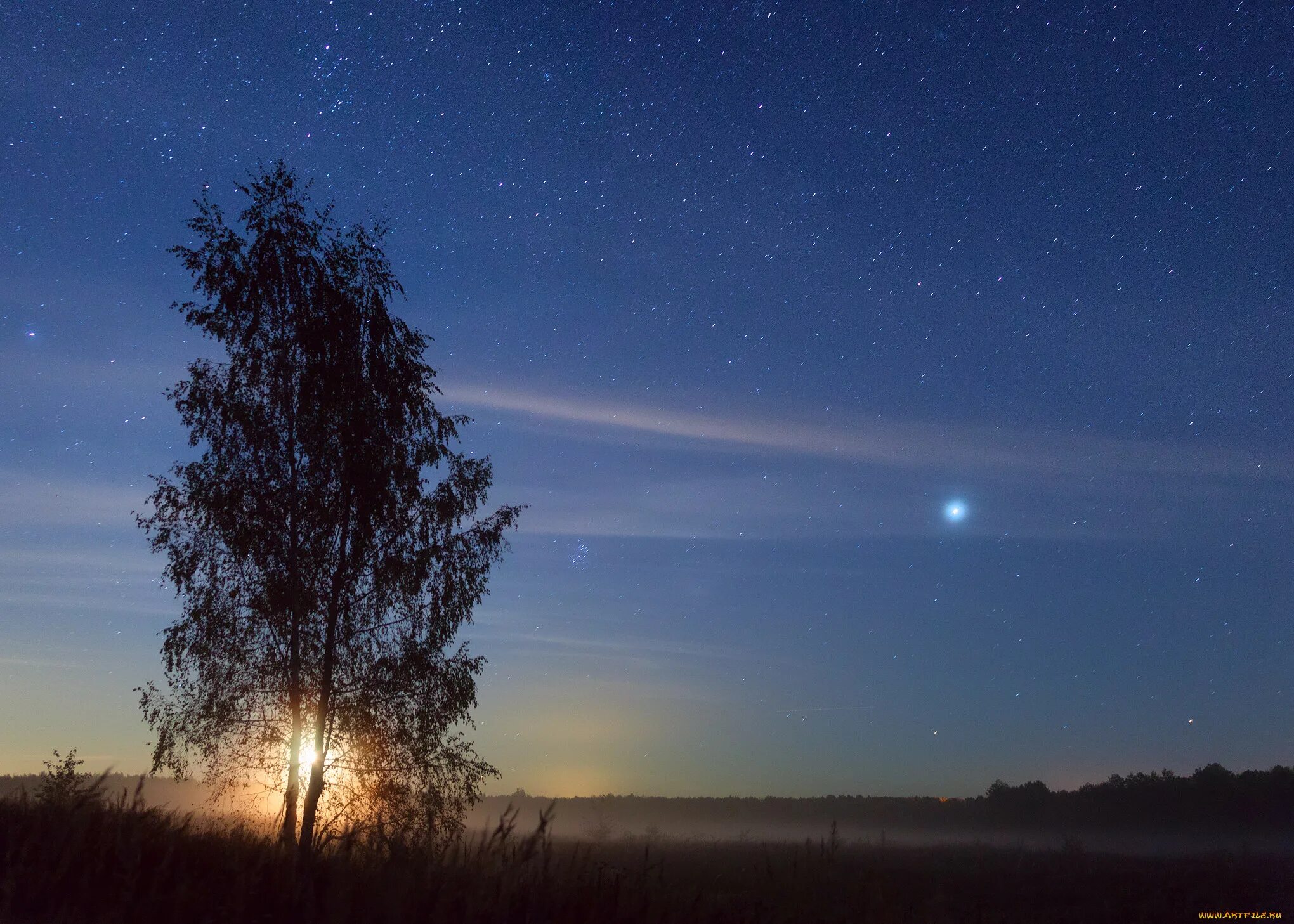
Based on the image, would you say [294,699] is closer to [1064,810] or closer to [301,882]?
A: [301,882]

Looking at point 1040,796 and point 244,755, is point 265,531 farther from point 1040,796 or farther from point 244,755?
point 1040,796

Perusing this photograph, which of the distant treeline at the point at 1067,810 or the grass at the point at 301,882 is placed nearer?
the grass at the point at 301,882

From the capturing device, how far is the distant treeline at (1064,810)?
251ft

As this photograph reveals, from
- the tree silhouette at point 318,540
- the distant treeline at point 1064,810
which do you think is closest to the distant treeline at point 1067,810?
the distant treeline at point 1064,810

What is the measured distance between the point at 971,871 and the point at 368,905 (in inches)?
1585

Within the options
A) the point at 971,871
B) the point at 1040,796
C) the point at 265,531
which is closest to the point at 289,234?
the point at 265,531

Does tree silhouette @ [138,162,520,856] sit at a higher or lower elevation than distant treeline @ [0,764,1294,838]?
higher

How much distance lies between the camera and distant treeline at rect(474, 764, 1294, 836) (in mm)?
76562

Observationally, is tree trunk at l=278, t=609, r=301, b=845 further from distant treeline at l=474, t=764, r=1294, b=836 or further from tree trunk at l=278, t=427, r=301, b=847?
distant treeline at l=474, t=764, r=1294, b=836

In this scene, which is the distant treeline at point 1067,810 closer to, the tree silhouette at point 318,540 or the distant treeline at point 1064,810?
the distant treeline at point 1064,810

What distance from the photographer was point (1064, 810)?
92562 mm

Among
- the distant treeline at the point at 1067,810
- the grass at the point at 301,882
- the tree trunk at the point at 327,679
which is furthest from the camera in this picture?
the distant treeline at the point at 1067,810

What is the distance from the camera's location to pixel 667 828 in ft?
410

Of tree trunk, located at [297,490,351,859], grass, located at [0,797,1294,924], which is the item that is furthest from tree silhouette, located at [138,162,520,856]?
grass, located at [0,797,1294,924]
